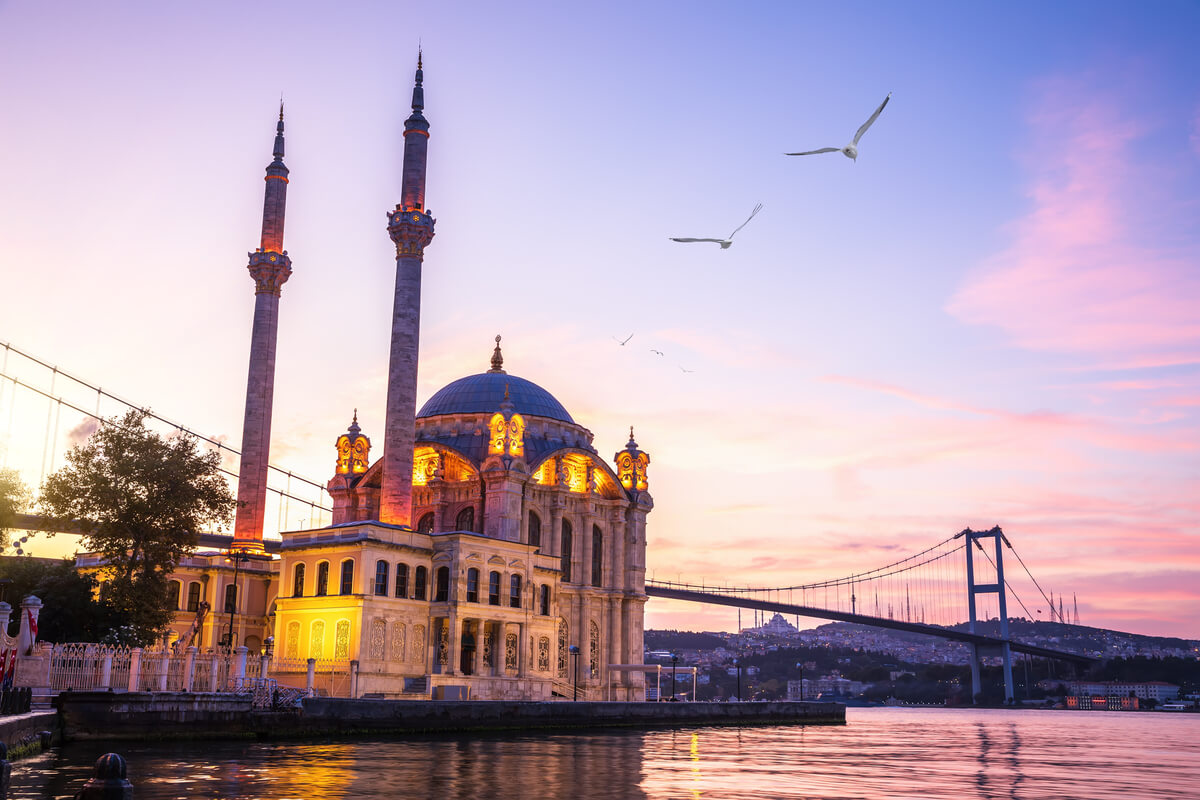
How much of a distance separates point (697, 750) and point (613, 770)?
406 inches

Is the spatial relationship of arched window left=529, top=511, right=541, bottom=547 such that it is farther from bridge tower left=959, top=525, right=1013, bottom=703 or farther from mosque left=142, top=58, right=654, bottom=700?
bridge tower left=959, top=525, right=1013, bottom=703

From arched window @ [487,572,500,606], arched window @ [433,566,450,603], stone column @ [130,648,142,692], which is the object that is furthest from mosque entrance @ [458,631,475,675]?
stone column @ [130,648,142,692]

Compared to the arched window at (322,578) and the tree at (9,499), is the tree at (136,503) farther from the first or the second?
the arched window at (322,578)

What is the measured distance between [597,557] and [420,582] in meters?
18.5

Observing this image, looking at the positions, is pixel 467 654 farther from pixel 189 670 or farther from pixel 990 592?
pixel 990 592

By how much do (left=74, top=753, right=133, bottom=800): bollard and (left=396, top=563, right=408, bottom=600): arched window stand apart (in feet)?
132

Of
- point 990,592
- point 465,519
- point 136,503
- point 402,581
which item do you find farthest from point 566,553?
point 990,592

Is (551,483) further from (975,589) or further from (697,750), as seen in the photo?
(975,589)

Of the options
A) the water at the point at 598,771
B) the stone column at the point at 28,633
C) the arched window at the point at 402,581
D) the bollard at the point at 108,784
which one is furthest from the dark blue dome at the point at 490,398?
the bollard at the point at 108,784

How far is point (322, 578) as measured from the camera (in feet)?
161

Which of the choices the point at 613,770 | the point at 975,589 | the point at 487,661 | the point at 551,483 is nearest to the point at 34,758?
the point at 613,770

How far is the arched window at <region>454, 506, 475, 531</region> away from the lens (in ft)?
202

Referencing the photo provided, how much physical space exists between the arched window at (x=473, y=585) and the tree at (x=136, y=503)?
43.2 feet

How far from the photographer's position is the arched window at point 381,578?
4841 centimetres
